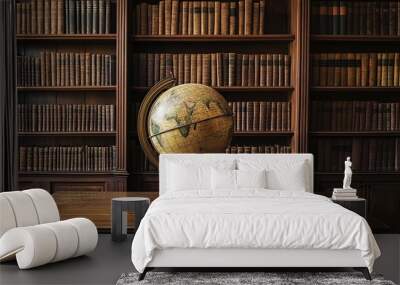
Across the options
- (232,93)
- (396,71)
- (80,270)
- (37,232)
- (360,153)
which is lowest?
(80,270)

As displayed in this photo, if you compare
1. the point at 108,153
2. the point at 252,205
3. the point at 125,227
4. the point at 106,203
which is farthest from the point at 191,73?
the point at 252,205

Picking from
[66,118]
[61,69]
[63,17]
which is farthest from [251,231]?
[63,17]

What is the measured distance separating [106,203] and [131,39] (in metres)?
1.84

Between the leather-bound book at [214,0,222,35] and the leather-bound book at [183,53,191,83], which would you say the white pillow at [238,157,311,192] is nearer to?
the leather-bound book at [183,53,191,83]

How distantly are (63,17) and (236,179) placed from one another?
2.84m

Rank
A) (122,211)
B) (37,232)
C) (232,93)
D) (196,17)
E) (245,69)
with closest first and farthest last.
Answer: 1. (37,232)
2. (122,211)
3. (196,17)
4. (245,69)
5. (232,93)

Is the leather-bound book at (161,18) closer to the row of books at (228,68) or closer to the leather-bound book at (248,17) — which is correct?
the row of books at (228,68)

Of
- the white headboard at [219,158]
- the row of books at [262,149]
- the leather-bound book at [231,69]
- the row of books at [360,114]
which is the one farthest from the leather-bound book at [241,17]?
the white headboard at [219,158]

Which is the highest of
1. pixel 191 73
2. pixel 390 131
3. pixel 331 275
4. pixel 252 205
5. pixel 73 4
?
pixel 73 4

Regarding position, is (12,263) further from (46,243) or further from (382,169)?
(382,169)

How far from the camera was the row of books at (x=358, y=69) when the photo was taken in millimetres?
6871

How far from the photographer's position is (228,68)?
272 inches

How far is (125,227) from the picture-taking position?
5375 mm

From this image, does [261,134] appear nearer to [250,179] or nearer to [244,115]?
[244,115]
